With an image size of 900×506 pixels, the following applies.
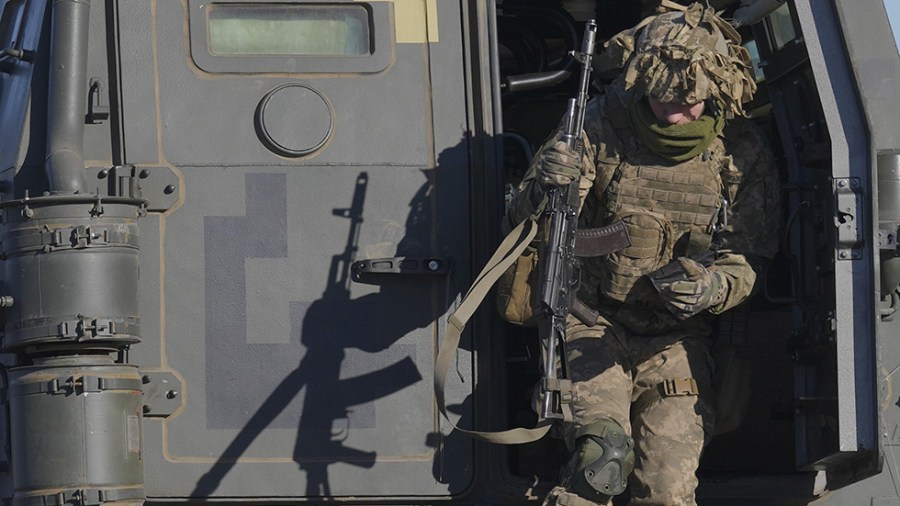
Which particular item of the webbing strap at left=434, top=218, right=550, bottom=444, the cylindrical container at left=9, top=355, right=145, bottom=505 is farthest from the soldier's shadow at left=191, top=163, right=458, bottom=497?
the cylindrical container at left=9, top=355, right=145, bottom=505

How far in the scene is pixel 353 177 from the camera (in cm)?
486

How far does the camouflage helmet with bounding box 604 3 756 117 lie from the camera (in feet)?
15.3

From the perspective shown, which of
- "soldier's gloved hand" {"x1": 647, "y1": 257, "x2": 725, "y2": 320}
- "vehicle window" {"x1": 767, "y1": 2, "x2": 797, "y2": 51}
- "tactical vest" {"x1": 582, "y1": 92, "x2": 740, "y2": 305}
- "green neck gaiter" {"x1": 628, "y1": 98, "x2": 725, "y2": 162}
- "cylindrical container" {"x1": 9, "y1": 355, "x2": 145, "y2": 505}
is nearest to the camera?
"cylindrical container" {"x1": 9, "y1": 355, "x2": 145, "y2": 505}

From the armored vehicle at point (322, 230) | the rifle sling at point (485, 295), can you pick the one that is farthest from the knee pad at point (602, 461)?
the armored vehicle at point (322, 230)

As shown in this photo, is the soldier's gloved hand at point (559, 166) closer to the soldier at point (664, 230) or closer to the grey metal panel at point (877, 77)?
the soldier at point (664, 230)

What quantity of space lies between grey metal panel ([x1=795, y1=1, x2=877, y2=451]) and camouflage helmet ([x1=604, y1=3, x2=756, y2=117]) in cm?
30

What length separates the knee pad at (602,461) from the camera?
4457mm

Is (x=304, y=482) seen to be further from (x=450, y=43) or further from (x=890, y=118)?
(x=890, y=118)

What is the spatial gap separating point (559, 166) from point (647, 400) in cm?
81

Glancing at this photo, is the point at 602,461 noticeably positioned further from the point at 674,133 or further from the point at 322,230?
the point at 322,230

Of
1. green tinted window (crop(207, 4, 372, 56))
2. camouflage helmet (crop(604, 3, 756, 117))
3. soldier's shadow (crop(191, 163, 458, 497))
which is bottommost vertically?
soldier's shadow (crop(191, 163, 458, 497))

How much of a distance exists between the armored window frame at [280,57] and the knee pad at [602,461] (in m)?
1.33

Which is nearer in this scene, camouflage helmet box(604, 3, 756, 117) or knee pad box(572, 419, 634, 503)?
knee pad box(572, 419, 634, 503)

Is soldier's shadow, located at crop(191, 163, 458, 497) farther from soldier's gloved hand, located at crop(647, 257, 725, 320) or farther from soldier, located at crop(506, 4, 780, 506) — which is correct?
soldier's gloved hand, located at crop(647, 257, 725, 320)
